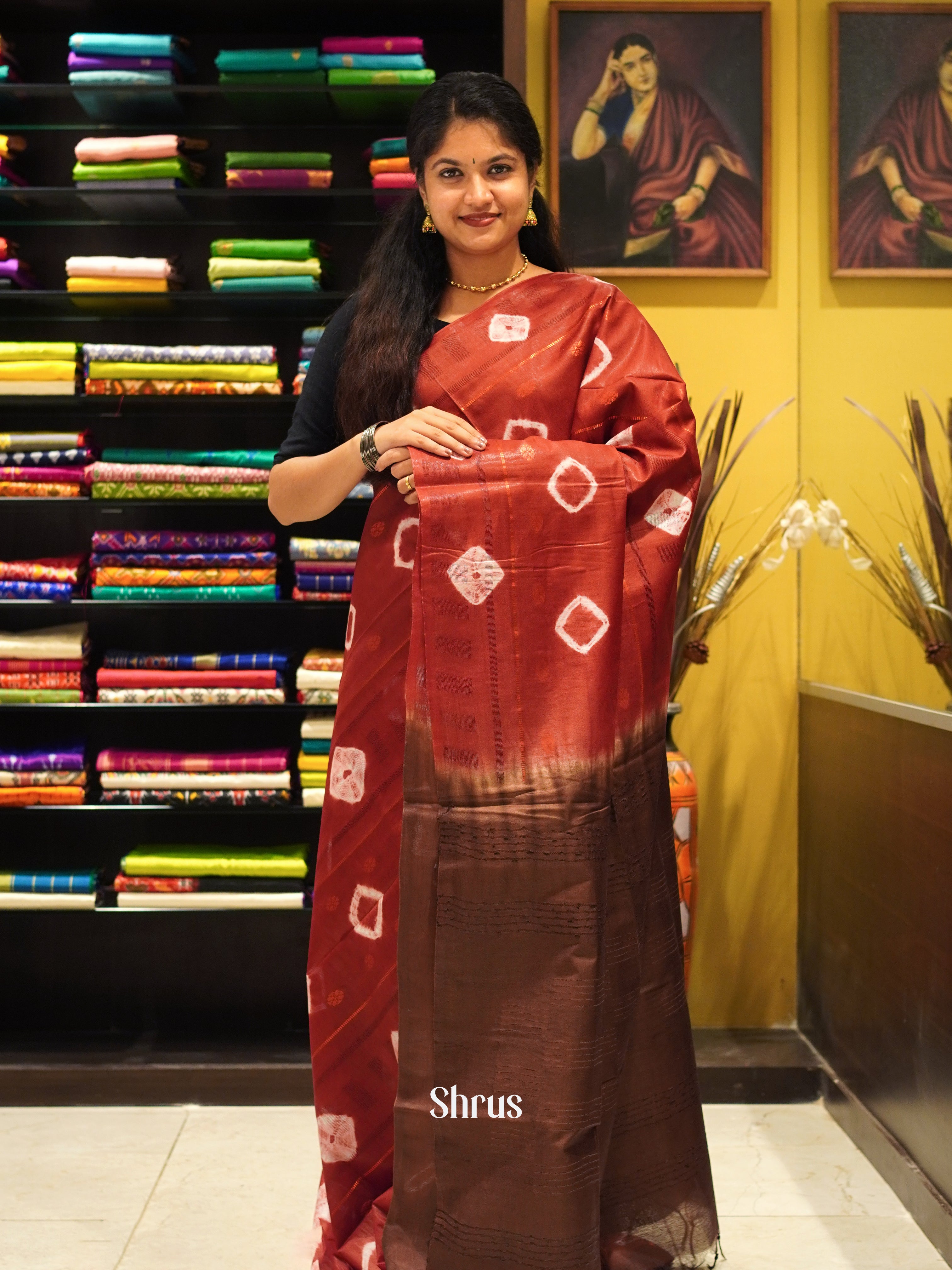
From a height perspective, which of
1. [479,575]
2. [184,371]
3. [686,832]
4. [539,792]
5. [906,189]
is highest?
[906,189]

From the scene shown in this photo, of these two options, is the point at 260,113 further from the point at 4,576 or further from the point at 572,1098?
the point at 572,1098

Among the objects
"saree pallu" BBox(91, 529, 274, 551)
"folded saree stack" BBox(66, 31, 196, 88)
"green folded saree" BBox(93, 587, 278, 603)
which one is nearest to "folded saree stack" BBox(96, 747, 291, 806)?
"green folded saree" BBox(93, 587, 278, 603)

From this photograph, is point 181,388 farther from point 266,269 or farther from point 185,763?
point 185,763

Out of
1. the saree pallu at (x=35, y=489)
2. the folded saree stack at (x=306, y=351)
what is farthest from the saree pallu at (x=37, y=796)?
the folded saree stack at (x=306, y=351)

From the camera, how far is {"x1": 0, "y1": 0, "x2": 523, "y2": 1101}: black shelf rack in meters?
2.83

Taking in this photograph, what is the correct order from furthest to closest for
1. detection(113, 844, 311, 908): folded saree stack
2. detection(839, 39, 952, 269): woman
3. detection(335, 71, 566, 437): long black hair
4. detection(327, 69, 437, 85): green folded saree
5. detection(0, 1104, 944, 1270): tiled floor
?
detection(113, 844, 311, 908): folded saree stack
detection(327, 69, 437, 85): green folded saree
detection(839, 39, 952, 269): woman
detection(0, 1104, 944, 1270): tiled floor
detection(335, 71, 566, 437): long black hair

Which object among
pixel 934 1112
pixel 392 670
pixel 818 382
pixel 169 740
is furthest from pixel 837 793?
pixel 169 740

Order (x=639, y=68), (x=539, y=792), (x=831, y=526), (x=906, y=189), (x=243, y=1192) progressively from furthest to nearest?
(x=639, y=68) < (x=906, y=189) < (x=831, y=526) < (x=243, y=1192) < (x=539, y=792)

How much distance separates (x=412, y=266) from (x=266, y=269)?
42.1 inches

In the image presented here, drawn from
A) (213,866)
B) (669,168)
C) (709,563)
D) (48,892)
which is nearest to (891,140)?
(669,168)

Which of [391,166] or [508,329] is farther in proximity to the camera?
[391,166]

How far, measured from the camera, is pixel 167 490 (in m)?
2.75

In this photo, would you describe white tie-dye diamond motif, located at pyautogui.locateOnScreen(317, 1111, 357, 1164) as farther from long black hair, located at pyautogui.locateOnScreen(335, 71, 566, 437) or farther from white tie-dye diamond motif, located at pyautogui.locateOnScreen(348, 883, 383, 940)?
long black hair, located at pyautogui.locateOnScreen(335, 71, 566, 437)

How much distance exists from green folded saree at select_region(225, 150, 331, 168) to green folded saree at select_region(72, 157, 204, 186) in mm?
125
